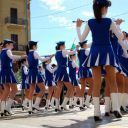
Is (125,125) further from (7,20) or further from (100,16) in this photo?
(7,20)

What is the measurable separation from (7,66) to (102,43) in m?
4.50

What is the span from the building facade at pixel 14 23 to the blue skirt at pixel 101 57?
43926mm

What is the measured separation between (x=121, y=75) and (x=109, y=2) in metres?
2.12

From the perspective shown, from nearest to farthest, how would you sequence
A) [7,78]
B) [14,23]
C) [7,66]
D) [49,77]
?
[7,78]
[7,66]
[49,77]
[14,23]

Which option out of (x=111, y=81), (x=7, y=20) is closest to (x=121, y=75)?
(x=111, y=81)

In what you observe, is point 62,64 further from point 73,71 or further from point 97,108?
point 97,108

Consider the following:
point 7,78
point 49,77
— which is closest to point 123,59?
point 7,78

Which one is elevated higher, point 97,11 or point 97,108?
point 97,11

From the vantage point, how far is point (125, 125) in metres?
6.51

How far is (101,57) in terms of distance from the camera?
7.24 meters

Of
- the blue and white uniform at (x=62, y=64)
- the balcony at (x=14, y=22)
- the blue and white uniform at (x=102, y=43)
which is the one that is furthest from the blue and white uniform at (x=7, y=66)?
the balcony at (x=14, y=22)

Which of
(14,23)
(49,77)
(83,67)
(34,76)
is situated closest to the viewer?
(34,76)

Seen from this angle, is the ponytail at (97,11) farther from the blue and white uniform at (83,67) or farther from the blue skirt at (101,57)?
the blue and white uniform at (83,67)

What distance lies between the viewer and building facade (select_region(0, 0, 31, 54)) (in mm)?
51531
